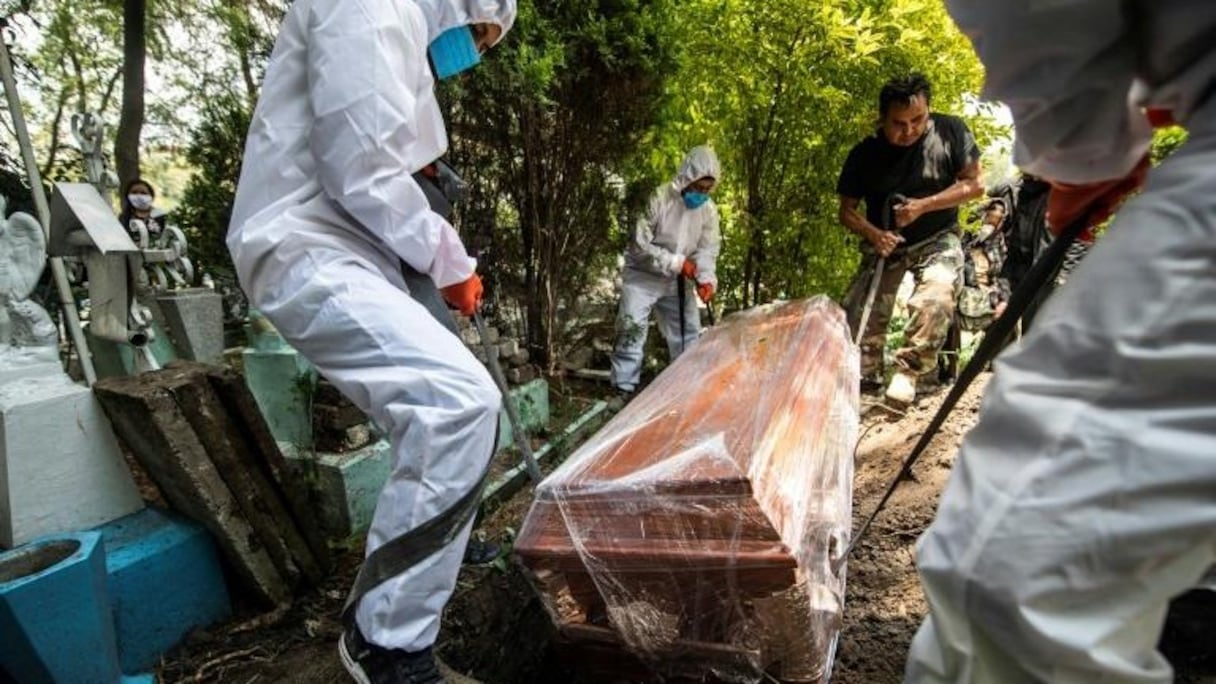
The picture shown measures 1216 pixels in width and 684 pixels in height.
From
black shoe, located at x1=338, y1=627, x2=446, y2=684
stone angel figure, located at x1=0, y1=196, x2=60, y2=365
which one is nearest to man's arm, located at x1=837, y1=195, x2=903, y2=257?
black shoe, located at x1=338, y1=627, x2=446, y2=684

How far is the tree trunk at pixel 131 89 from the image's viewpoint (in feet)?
25.9

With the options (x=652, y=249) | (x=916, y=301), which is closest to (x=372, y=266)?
(x=652, y=249)

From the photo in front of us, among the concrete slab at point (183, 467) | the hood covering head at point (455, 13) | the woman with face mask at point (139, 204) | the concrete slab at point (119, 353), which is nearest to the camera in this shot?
the concrete slab at point (183, 467)

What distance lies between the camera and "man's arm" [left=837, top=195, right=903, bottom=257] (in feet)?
12.9

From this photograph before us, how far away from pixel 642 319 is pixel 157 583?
353 cm

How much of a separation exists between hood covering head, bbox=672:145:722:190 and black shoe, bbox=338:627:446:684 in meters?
3.80

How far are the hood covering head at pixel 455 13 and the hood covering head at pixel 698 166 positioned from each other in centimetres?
267

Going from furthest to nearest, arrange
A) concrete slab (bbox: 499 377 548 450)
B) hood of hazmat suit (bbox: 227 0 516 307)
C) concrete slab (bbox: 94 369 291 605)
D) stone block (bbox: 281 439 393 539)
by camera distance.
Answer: concrete slab (bbox: 499 377 548 450), stone block (bbox: 281 439 393 539), concrete slab (bbox: 94 369 291 605), hood of hazmat suit (bbox: 227 0 516 307)

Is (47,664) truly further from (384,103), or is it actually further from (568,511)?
(384,103)

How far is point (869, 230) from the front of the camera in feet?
13.1

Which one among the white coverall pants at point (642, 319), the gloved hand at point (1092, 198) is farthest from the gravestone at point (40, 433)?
the white coverall pants at point (642, 319)

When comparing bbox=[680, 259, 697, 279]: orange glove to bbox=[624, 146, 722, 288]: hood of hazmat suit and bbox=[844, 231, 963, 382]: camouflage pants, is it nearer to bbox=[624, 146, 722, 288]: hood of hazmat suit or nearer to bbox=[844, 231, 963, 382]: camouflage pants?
bbox=[624, 146, 722, 288]: hood of hazmat suit

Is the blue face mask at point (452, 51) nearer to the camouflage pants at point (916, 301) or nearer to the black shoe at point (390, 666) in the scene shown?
the black shoe at point (390, 666)

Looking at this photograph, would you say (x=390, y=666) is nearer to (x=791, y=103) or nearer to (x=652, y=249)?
(x=652, y=249)
